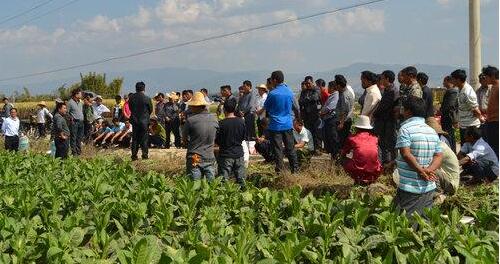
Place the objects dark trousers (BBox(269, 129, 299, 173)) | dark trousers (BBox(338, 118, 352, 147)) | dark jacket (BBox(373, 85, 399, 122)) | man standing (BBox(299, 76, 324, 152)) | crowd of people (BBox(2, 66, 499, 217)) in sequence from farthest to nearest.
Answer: man standing (BBox(299, 76, 324, 152)) → dark trousers (BBox(338, 118, 352, 147)) → dark trousers (BBox(269, 129, 299, 173)) → dark jacket (BBox(373, 85, 399, 122)) → crowd of people (BBox(2, 66, 499, 217))

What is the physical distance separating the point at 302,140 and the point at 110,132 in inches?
296

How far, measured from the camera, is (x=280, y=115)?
951cm

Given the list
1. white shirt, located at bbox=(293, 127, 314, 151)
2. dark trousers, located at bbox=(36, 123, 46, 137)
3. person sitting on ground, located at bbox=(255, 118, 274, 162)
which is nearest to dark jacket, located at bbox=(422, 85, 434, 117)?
white shirt, located at bbox=(293, 127, 314, 151)

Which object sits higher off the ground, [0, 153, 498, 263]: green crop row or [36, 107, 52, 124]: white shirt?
[0, 153, 498, 263]: green crop row

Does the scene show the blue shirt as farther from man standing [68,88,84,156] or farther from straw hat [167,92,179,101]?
straw hat [167,92,179,101]

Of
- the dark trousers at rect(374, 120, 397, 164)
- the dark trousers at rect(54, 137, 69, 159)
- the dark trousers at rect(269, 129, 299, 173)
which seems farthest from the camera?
the dark trousers at rect(54, 137, 69, 159)

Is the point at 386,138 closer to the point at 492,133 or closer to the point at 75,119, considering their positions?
the point at 492,133

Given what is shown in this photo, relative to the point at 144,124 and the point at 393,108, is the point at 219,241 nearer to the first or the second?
the point at 393,108

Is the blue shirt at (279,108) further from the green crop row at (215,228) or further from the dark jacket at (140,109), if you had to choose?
the dark jacket at (140,109)

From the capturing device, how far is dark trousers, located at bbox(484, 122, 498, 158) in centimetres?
848

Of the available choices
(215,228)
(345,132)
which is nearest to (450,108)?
(345,132)

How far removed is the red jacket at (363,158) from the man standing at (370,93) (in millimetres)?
985

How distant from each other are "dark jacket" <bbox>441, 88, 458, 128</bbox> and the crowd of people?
2cm

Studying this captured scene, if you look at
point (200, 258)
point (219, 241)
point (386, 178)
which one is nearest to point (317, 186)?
point (386, 178)
